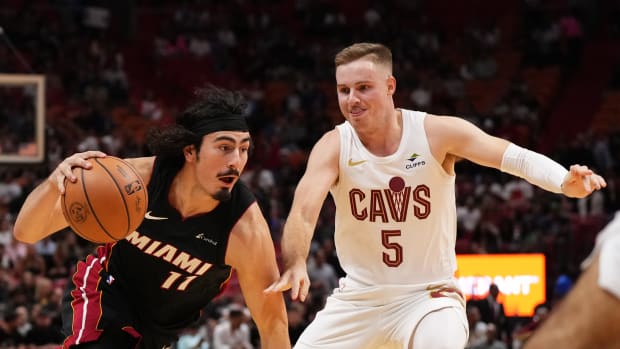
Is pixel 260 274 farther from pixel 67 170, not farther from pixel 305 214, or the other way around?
pixel 67 170

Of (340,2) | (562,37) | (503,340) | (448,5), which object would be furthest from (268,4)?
(503,340)

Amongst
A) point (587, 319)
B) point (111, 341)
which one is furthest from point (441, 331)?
point (587, 319)

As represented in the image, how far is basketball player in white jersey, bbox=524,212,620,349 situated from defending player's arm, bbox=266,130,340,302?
2343 mm

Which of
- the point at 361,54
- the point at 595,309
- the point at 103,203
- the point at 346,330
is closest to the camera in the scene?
the point at 595,309

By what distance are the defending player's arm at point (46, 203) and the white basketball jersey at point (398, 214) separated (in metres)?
1.55

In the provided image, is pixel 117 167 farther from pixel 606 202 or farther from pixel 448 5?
pixel 448 5

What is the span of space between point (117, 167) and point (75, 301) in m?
0.91

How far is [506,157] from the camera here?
17.6 ft

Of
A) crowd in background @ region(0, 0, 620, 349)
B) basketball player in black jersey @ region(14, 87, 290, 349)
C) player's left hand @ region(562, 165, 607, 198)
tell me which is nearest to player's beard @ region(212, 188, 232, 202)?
basketball player in black jersey @ region(14, 87, 290, 349)

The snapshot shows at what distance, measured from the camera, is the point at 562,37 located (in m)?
22.7

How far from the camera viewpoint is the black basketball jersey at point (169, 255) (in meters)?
5.11

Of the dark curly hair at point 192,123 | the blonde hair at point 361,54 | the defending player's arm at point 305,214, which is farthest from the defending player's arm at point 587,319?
the blonde hair at point 361,54

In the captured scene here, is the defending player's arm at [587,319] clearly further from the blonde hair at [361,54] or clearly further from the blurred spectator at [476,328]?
the blurred spectator at [476,328]

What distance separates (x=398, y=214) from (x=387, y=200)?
0.33 ft
